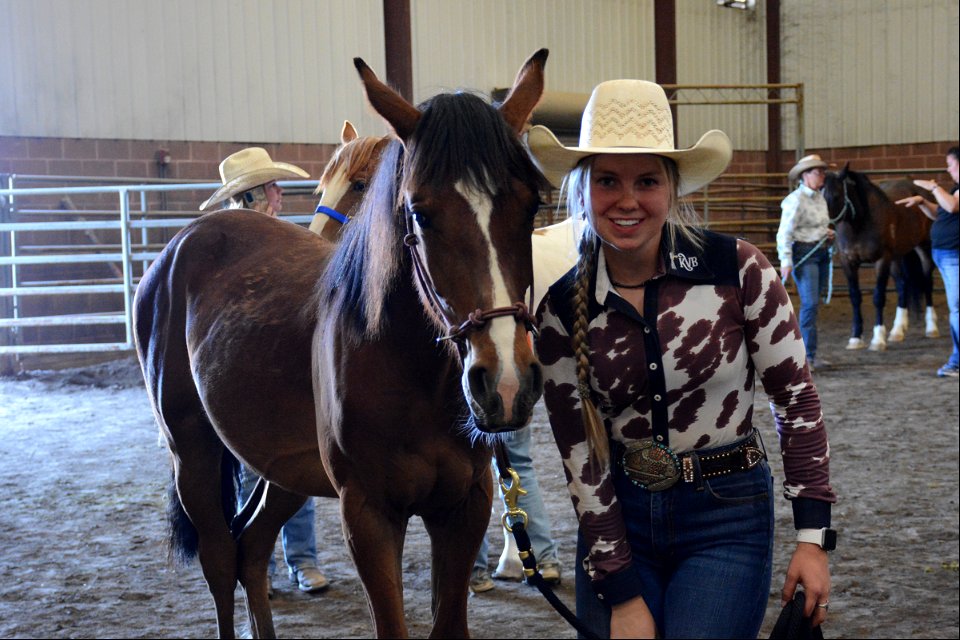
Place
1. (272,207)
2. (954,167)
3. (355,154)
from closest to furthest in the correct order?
(355,154) → (272,207) → (954,167)

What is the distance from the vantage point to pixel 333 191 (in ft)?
11.1

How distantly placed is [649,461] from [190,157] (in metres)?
8.51

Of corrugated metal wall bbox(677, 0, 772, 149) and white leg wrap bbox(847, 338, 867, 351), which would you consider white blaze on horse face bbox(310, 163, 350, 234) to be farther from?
corrugated metal wall bbox(677, 0, 772, 149)

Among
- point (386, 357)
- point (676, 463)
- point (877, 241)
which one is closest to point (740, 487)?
point (676, 463)

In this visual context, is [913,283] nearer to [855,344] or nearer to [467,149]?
[855,344]

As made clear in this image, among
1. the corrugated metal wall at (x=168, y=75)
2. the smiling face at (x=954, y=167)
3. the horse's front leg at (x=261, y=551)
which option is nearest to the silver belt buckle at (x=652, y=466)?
the horse's front leg at (x=261, y=551)

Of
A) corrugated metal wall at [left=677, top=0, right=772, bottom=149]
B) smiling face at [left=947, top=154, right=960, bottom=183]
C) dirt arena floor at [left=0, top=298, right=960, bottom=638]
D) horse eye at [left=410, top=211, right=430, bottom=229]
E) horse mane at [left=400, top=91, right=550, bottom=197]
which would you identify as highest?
corrugated metal wall at [left=677, top=0, right=772, bottom=149]

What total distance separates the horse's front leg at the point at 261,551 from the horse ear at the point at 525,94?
5.07ft

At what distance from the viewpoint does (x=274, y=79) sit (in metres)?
6.96

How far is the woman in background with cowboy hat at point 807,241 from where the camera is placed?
779cm

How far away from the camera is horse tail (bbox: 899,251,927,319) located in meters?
10.5

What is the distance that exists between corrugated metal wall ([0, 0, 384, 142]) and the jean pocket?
4936 millimetres

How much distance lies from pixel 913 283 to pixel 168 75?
25.6 ft

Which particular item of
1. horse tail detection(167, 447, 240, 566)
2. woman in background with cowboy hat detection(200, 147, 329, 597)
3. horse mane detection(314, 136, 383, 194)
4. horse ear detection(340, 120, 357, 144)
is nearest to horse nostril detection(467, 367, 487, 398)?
horse tail detection(167, 447, 240, 566)
